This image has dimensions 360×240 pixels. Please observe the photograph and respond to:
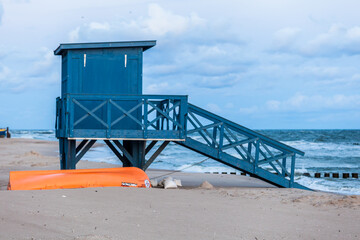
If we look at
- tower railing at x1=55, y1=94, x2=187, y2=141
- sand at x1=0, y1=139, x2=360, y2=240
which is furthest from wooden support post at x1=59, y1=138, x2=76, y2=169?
sand at x1=0, y1=139, x2=360, y2=240

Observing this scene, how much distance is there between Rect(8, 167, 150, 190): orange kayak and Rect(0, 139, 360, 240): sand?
59cm

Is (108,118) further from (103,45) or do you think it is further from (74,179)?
(74,179)

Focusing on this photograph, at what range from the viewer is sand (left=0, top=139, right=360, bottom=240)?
6742 millimetres

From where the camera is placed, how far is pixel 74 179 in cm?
1082

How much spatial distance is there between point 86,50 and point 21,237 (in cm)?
859

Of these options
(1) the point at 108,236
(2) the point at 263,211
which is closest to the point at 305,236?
(2) the point at 263,211

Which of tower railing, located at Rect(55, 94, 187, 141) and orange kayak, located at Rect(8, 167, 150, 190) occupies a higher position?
tower railing, located at Rect(55, 94, 187, 141)

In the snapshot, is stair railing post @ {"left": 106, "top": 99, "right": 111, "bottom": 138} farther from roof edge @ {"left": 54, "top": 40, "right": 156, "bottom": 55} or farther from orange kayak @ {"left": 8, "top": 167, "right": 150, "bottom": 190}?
roof edge @ {"left": 54, "top": 40, "right": 156, "bottom": 55}

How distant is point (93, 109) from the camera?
13.0 m

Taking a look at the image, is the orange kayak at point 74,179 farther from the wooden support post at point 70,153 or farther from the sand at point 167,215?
the wooden support post at point 70,153

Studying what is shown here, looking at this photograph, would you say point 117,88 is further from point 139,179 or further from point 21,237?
point 21,237

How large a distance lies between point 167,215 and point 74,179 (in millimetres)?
3391

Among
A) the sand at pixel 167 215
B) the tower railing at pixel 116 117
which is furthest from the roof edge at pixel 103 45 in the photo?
the sand at pixel 167 215

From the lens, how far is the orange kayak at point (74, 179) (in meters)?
10.5
